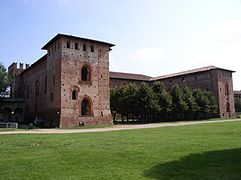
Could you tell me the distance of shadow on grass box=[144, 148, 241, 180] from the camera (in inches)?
258

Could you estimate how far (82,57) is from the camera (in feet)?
107

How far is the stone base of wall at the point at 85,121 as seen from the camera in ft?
98.1

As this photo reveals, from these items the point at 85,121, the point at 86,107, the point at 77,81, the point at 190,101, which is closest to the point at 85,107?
the point at 86,107

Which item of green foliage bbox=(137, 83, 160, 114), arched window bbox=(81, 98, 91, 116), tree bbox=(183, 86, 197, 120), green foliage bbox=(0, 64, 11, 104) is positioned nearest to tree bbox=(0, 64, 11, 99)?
green foliage bbox=(0, 64, 11, 104)

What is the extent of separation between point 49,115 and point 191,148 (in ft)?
86.8

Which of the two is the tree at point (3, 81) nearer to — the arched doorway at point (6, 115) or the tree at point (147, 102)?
the arched doorway at point (6, 115)

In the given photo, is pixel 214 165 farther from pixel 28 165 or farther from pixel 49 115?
pixel 49 115

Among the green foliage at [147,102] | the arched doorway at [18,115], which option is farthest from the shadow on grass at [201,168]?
the arched doorway at [18,115]

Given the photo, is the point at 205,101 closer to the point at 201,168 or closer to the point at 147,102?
the point at 147,102

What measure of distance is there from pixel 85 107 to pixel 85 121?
231 cm

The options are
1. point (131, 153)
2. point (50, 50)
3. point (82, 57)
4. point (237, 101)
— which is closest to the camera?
point (131, 153)

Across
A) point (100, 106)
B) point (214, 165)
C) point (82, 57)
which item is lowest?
point (214, 165)

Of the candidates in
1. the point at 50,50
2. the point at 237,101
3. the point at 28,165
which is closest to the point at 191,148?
the point at 28,165

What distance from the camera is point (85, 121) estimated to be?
3142 centimetres
